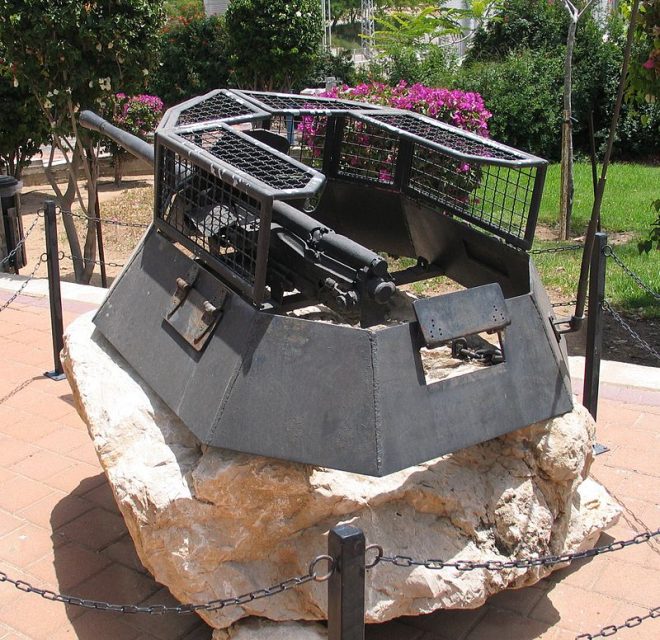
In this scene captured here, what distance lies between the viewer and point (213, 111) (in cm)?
368

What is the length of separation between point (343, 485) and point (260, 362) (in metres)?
0.52

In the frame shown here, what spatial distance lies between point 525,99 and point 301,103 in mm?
12314

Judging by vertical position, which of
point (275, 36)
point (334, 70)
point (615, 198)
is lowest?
point (615, 198)

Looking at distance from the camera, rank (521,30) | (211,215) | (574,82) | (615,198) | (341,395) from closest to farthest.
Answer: (341,395) → (211,215) → (615,198) → (574,82) → (521,30)

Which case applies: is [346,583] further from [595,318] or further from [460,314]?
[595,318]

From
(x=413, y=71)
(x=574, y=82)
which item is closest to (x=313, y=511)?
(x=574, y=82)

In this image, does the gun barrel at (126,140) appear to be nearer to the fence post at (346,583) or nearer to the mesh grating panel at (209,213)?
the mesh grating panel at (209,213)

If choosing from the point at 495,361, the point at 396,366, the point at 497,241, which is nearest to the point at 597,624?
the point at 495,361

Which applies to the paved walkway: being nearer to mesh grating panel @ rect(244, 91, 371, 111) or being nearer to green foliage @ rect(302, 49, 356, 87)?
mesh grating panel @ rect(244, 91, 371, 111)

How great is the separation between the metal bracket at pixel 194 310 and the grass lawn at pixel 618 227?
15.4 ft

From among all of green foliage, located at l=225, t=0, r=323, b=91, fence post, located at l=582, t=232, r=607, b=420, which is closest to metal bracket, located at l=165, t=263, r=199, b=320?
fence post, located at l=582, t=232, r=607, b=420

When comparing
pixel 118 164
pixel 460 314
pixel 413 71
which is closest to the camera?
pixel 460 314

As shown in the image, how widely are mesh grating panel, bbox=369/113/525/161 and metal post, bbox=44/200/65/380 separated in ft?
7.73

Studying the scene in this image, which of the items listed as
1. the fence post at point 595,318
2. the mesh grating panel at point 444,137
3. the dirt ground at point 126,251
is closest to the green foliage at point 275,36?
the dirt ground at point 126,251
